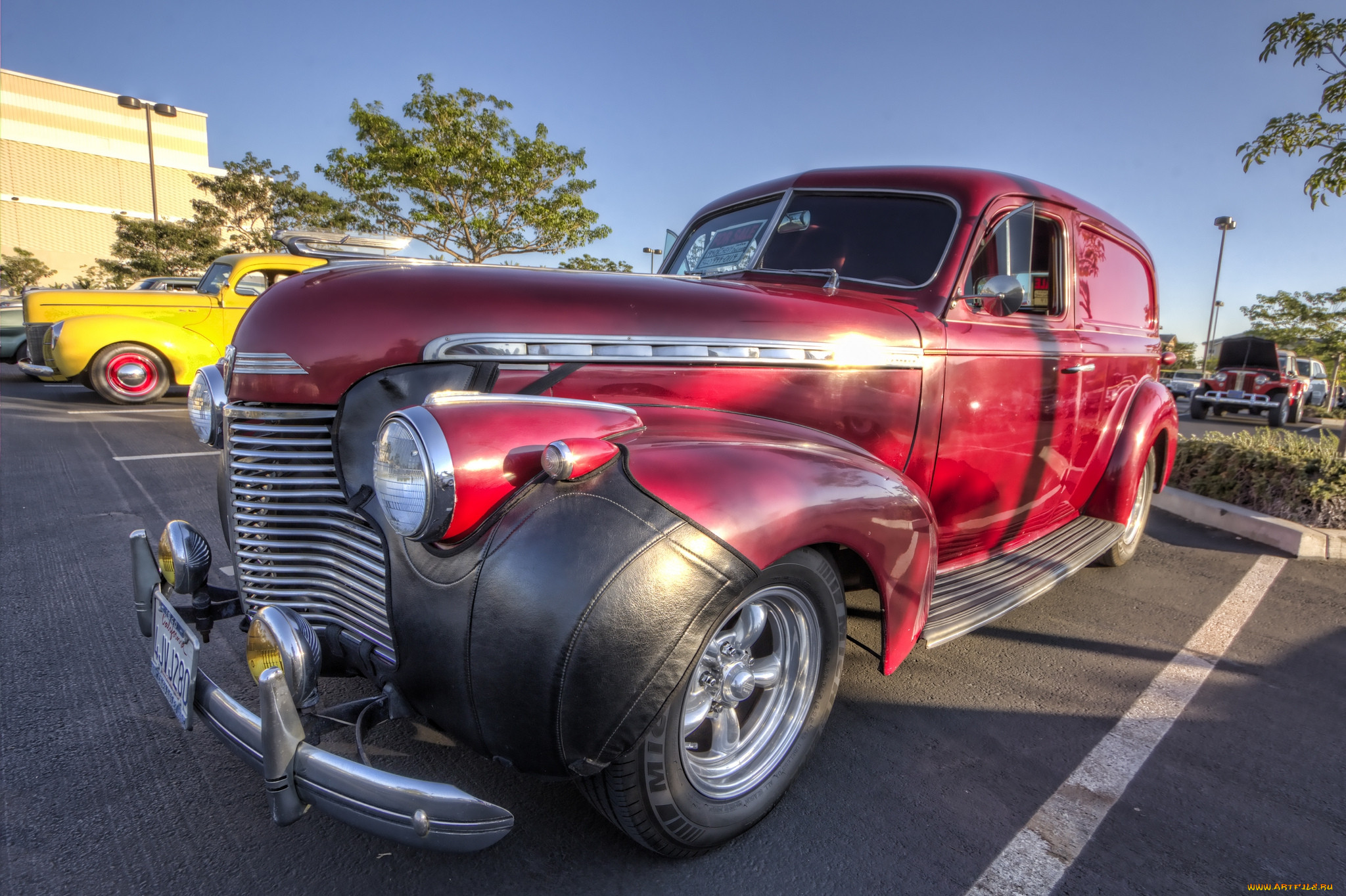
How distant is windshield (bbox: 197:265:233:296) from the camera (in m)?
9.41

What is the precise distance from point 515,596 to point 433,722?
40 centimetres

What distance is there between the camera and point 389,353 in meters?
1.77

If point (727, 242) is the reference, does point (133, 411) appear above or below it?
below

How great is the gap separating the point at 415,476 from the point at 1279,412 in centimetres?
1936

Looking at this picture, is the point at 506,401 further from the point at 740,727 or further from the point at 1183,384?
the point at 1183,384

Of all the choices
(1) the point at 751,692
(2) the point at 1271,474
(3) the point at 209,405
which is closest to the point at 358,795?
(1) the point at 751,692

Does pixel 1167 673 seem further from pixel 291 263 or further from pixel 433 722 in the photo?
pixel 291 263

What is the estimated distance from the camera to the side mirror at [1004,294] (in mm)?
2584

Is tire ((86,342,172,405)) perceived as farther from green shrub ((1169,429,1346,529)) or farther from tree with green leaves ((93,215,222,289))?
tree with green leaves ((93,215,222,289))

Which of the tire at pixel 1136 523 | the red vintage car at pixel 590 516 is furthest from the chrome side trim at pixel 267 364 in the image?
the tire at pixel 1136 523

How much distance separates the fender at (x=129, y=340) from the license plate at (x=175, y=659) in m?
8.32

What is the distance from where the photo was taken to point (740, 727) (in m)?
2.02

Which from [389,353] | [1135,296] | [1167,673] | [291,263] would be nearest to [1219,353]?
[1135,296]

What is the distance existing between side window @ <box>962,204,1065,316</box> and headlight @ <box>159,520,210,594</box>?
2672 mm
